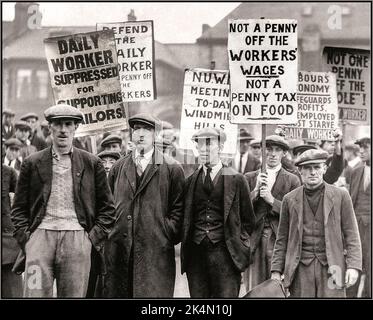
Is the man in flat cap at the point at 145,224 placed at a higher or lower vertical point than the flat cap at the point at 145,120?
lower

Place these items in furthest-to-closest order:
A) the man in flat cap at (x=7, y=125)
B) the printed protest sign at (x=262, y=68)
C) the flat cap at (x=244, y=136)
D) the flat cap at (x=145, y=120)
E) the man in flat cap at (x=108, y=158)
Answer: the flat cap at (x=244, y=136)
the man in flat cap at (x=7, y=125)
the man in flat cap at (x=108, y=158)
the printed protest sign at (x=262, y=68)
the flat cap at (x=145, y=120)

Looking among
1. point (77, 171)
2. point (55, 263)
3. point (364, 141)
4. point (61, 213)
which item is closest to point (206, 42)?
point (364, 141)

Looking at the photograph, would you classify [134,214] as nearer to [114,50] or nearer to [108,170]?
[108,170]

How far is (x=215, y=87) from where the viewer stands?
9.88 metres

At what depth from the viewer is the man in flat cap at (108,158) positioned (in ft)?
31.5

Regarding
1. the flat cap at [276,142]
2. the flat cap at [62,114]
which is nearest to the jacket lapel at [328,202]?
the flat cap at [276,142]

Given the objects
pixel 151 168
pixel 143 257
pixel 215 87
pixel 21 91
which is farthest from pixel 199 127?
pixel 21 91

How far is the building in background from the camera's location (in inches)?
403

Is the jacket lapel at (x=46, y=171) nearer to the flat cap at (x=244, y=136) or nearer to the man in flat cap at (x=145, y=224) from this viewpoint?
the man in flat cap at (x=145, y=224)

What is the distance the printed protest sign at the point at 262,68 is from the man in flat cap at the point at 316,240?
81cm

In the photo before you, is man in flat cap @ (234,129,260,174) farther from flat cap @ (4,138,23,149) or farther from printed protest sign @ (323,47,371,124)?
flat cap @ (4,138,23,149)

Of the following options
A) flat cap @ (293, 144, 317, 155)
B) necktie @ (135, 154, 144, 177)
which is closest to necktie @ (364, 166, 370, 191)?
flat cap @ (293, 144, 317, 155)

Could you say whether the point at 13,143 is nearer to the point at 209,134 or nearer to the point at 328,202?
the point at 209,134
